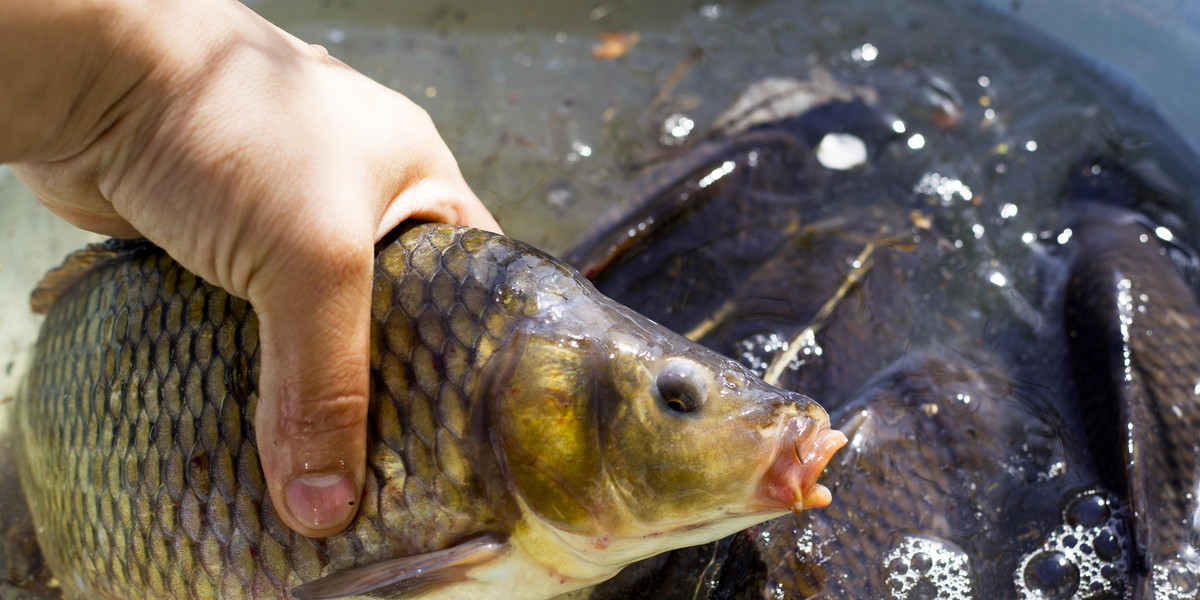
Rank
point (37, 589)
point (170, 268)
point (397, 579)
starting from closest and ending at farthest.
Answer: point (397, 579)
point (170, 268)
point (37, 589)

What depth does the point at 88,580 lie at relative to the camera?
1.96 metres

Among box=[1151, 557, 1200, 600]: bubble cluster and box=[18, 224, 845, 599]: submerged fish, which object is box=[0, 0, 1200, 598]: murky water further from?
box=[18, 224, 845, 599]: submerged fish

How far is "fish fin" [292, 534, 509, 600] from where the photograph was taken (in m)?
1.47

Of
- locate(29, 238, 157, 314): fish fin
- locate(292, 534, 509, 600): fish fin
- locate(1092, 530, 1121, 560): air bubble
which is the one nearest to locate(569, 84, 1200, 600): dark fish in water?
locate(1092, 530, 1121, 560): air bubble

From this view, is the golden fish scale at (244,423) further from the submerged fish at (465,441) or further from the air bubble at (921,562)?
the air bubble at (921,562)

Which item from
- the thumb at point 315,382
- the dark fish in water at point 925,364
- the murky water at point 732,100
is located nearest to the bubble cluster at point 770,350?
the dark fish in water at point 925,364

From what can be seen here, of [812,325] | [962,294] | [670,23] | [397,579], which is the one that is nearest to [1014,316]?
[962,294]

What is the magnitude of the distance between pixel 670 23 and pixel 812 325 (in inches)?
69.1

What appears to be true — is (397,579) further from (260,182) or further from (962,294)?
(962,294)

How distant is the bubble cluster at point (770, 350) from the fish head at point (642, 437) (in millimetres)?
932

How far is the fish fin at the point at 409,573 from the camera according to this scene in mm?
1472

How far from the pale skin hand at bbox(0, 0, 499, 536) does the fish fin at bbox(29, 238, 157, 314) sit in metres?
0.38

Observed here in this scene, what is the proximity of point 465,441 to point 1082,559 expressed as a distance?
1626mm

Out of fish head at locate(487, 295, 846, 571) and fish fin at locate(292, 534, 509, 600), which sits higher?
fish head at locate(487, 295, 846, 571)
